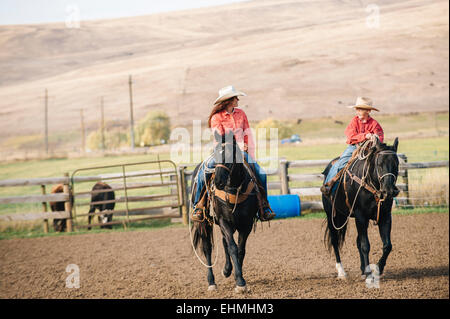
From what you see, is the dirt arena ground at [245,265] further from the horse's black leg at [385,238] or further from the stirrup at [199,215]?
the stirrup at [199,215]

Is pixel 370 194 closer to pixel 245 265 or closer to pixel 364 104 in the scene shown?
pixel 364 104

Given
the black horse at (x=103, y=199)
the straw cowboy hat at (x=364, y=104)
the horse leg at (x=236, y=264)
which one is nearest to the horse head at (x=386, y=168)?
the straw cowboy hat at (x=364, y=104)

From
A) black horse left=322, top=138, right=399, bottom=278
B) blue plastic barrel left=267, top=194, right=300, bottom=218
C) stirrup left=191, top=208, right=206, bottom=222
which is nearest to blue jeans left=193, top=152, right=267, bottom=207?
stirrup left=191, top=208, right=206, bottom=222

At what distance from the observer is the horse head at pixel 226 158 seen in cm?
533

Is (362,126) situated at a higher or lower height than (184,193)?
higher

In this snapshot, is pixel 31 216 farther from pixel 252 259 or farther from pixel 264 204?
pixel 264 204

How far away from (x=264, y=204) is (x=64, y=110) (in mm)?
72915

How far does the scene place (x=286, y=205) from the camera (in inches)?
469

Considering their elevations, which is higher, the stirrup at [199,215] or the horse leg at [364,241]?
the stirrup at [199,215]

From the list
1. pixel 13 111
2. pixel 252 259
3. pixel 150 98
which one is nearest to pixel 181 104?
pixel 150 98

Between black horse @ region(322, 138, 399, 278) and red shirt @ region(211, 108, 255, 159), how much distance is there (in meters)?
1.61

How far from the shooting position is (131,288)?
23.2 ft

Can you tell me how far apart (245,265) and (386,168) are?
3.38 meters

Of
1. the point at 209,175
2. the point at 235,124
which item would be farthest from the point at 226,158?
the point at 209,175
